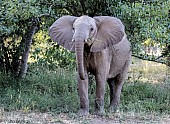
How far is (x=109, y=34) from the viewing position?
293 inches

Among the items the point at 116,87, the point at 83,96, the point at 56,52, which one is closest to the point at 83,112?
the point at 83,96

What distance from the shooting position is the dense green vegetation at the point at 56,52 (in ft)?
26.5

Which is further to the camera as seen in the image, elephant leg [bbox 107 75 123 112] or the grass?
elephant leg [bbox 107 75 123 112]

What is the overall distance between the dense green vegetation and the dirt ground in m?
0.46

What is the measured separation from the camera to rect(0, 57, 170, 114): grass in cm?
799

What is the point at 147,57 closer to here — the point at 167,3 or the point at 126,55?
the point at 126,55

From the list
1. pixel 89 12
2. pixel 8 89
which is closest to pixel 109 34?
pixel 89 12

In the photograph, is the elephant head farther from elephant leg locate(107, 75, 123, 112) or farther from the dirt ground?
elephant leg locate(107, 75, 123, 112)

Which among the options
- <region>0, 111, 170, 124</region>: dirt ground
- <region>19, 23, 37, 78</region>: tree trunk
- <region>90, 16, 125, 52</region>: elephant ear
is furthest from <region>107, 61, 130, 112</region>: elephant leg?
<region>19, 23, 37, 78</region>: tree trunk

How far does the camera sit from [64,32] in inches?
295

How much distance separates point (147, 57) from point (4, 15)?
3335 millimetres

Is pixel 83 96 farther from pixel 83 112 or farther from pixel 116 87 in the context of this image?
pixel 116 87

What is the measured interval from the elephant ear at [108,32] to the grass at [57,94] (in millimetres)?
1346

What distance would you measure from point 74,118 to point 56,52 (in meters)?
3.69
